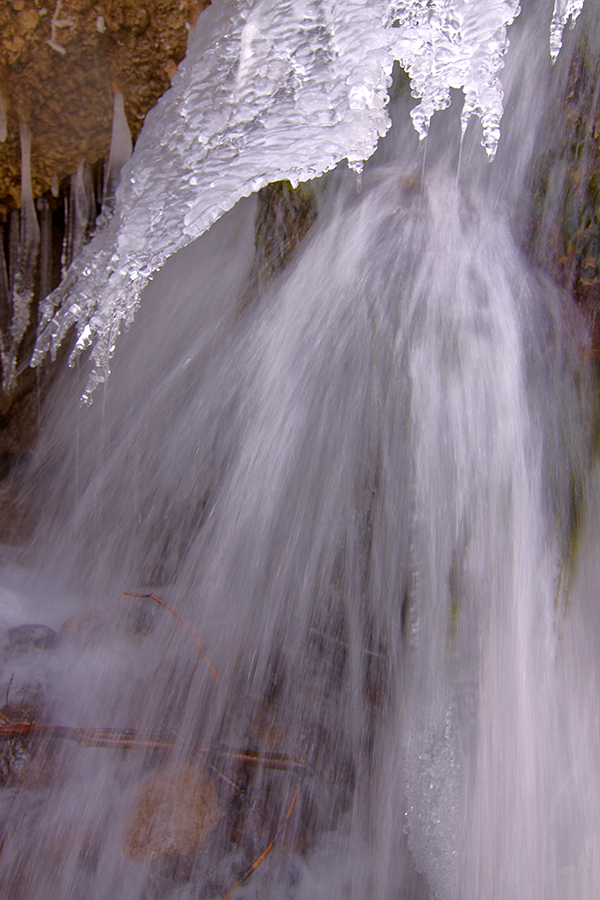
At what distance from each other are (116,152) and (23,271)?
30.1 inches

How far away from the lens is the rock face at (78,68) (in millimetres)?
1860

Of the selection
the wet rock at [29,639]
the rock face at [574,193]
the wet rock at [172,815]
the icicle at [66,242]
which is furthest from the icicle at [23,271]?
the rock face at [574,193]

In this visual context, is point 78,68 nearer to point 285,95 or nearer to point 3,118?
point 3,118

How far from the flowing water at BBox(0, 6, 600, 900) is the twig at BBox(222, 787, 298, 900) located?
0.01 m

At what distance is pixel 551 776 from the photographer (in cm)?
171

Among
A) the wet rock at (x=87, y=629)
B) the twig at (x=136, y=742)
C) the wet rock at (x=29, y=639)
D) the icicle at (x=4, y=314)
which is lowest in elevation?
the twig at (x=136, y=742)

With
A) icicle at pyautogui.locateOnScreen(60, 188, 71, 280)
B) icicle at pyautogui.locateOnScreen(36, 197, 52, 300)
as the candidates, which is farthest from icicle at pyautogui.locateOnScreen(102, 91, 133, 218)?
icicle at pyautogui.locateOnScreen(36, 197, 52, 300)

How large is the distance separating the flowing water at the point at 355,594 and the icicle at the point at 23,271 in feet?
3.14

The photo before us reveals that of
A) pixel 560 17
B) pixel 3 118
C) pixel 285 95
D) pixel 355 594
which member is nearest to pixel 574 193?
pixel 560 17

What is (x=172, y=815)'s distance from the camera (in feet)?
5.11

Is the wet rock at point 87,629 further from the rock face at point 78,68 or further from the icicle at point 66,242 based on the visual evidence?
the rock face at point 78,68

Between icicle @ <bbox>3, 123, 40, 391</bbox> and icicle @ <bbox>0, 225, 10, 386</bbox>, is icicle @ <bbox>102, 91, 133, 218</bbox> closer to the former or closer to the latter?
icicle @ <bbox>3, 123, 40, 391</bbox>

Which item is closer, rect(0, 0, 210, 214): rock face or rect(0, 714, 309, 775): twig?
rect(0, 714, 309, 775): twig

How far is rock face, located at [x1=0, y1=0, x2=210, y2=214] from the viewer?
6.10ft
